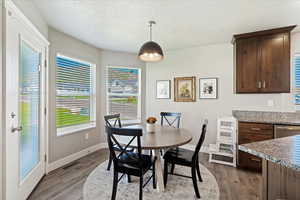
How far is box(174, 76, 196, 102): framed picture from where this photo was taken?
12.9 feet

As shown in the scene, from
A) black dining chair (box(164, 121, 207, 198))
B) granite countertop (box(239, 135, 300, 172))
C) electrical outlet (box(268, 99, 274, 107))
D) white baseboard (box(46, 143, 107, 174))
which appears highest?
electrical outlet (box(268, 99, 274, 107))

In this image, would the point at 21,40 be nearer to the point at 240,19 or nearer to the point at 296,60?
the point at 240,19

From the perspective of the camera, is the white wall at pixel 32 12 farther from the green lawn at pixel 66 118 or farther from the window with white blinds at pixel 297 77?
the window with white blinds at pixel 297 77

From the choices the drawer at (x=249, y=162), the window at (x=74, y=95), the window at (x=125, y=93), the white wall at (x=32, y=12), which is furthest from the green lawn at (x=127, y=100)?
the drawer at (x=249, y=162)

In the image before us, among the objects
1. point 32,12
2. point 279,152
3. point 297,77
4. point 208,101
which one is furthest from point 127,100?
point 297,77

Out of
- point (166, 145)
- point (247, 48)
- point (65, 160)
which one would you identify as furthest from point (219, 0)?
point (65, 160)

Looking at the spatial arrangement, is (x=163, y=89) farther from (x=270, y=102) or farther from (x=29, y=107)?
(x=29, y=107)

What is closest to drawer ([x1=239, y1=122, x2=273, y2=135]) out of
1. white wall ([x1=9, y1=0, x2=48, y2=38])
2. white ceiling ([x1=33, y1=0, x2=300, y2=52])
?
white ceiling ([x1=33, y1=0, x2=300, y2=52])

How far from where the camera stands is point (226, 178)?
2.55m

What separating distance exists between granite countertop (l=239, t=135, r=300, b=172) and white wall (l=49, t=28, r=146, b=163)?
9.90 ft

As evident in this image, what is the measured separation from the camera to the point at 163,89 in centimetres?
428

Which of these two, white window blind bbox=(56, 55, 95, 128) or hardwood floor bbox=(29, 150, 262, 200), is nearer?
hardwood floor bbox=(29, 150, 262, 200)

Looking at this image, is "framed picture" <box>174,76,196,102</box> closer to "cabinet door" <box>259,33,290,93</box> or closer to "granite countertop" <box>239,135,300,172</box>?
"cabinet door" <box>259,33,290,93</box>

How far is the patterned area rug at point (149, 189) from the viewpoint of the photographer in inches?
80.4
